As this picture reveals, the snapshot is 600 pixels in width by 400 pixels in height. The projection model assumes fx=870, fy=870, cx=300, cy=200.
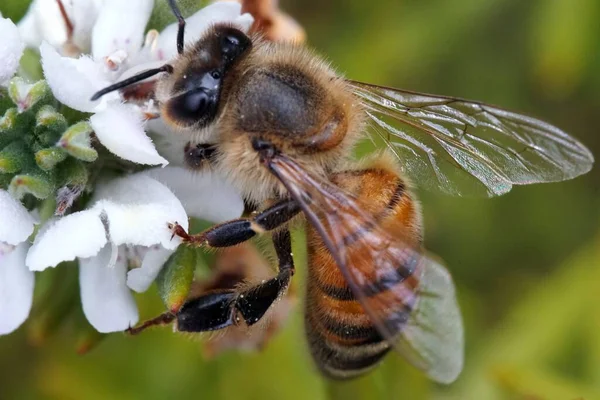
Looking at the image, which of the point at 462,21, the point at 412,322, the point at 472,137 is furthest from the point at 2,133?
the point at 462,21

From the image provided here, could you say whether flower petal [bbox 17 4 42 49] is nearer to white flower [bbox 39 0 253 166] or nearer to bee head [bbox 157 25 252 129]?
white flower [bbox 39 0 253 166]

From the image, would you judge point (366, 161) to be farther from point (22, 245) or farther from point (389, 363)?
point (389, 363)

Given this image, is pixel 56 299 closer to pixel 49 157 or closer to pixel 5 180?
pixel 5 180

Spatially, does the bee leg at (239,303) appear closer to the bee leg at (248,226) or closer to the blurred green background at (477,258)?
the bee leg at (248,226)

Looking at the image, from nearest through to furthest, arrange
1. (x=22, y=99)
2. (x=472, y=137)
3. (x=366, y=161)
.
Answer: (x=22, y=99), (x=366, y=161), (x=472, y=137)

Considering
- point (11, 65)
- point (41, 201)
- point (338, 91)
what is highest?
point (338, 91)

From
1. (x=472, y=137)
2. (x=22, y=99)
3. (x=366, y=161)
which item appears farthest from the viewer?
(x=472, y=137)

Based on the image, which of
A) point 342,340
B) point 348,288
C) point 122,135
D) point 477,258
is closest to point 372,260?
point 348,288
